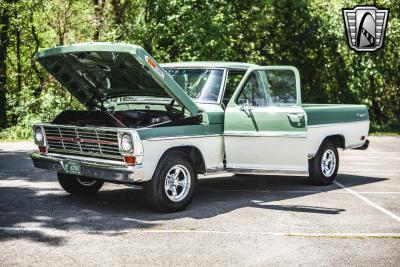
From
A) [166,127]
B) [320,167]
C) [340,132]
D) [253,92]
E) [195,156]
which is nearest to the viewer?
[166,127]

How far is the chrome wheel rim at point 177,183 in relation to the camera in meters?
6.73

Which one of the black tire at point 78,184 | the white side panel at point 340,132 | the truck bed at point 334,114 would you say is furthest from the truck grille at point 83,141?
the white side panel at point 340,132

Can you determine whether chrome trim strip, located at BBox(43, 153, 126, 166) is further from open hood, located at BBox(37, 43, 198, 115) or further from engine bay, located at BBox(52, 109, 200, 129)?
open hood, located at BBox(37, 43, 198, 115)

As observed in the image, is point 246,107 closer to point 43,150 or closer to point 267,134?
point 267,134

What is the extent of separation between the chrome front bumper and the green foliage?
11992 millimetres

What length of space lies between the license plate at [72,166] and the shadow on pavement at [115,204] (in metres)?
0.51

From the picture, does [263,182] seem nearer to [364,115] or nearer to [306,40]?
[364,115]

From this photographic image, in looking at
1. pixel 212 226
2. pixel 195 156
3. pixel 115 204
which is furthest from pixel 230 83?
pixel 212 226

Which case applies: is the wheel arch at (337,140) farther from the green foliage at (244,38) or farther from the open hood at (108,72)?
the green foliage at (244,38)

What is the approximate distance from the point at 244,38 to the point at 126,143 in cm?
1579

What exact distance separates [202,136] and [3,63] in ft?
59.5

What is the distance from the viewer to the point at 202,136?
713cm

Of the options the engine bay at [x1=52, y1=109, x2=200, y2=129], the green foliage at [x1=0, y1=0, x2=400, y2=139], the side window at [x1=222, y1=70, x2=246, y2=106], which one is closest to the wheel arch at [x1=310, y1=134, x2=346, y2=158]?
the side window at [x1=222, y1=70, x2=246, y2=106]

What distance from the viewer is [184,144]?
6.84m
